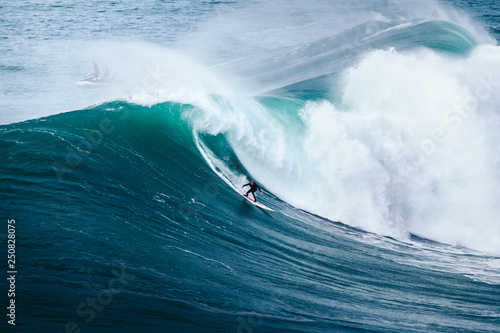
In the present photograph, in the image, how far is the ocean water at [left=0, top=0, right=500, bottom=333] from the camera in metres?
8.74

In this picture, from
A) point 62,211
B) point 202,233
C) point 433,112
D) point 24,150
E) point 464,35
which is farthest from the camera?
point 464,35

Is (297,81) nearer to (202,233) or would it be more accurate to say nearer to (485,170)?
(485,170)

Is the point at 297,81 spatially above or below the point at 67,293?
above

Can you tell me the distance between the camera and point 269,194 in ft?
50.6

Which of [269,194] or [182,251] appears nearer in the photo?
[182,251]

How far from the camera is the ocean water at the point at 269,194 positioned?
8.74m

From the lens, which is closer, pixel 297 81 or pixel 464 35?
pixel 297 81

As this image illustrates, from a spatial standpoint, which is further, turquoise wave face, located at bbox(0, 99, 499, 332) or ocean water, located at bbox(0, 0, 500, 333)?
ocean water, located at bbox(0, 0, 500, 333)

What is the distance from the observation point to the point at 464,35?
93.7 feet

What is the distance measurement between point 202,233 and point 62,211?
11.4ft

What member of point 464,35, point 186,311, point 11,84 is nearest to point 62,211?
point 186,311

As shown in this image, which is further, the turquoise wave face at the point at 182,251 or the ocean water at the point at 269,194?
the ocean water at the point at 269,194

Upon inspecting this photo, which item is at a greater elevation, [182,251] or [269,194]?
[269,194]

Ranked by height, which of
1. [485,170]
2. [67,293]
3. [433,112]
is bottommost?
[67,293]
